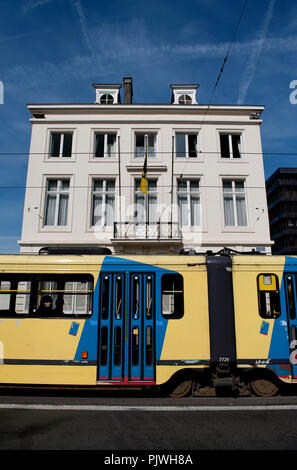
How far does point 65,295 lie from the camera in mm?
7027

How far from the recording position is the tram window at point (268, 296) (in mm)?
6961

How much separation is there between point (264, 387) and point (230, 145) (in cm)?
1524

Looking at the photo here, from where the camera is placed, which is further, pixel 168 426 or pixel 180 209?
pixel 180 209

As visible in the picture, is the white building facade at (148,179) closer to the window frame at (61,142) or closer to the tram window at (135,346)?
the window frame at (61,142)

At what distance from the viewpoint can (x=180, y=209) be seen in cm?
1792

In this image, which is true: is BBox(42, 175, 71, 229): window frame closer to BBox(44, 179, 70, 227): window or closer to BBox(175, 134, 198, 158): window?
BBox(44, 179, 70, 227): window

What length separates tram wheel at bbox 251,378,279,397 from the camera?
6887 mm

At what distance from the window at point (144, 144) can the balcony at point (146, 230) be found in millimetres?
4631

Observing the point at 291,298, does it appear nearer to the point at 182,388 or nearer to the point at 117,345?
the point at 182,388

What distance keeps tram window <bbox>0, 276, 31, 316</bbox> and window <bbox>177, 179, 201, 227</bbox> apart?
1183cm

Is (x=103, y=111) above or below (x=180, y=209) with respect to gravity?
above
